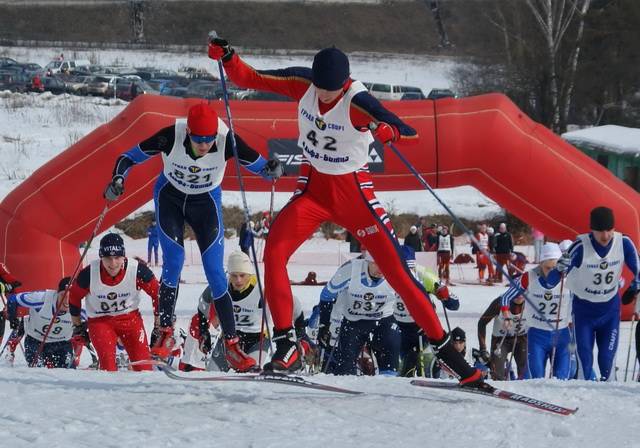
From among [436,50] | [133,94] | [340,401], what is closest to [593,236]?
[340,401]

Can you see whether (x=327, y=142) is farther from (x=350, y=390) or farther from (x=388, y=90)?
(x=388, y=90)

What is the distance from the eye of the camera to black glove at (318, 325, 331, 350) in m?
8.59

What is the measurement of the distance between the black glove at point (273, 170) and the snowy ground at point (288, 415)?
1207 millimetres

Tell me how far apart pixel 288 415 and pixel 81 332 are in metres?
2.83

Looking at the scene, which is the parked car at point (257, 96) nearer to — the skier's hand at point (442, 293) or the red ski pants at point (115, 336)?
the skier's hand at point (442, 293)

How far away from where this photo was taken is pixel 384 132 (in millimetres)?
5160

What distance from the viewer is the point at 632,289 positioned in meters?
7.64

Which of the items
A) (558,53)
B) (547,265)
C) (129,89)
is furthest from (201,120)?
(129,89)

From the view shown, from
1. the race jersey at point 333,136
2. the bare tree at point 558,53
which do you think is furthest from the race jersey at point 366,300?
the bare tree at point 558,53

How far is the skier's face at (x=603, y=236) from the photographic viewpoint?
7.88 m

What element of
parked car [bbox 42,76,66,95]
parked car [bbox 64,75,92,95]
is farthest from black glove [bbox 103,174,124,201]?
parked car [bbox 42,76,66,95]

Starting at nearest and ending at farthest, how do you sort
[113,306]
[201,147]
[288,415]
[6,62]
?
[288,415] < [201,147] < [113,306] < [6,62]

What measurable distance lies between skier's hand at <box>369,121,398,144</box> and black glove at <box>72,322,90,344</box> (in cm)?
318

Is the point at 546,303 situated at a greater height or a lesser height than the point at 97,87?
lesser
